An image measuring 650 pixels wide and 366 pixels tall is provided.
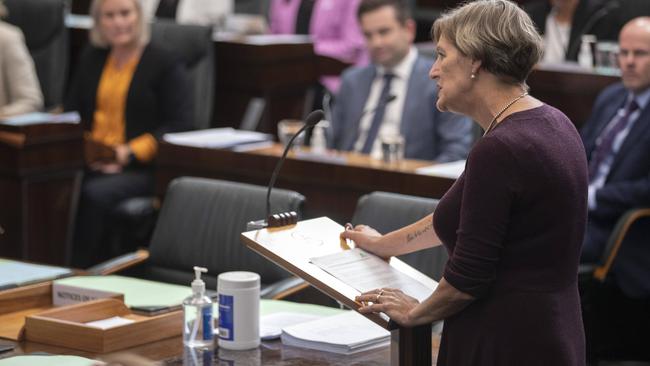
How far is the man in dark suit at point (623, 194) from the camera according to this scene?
418 centimetres

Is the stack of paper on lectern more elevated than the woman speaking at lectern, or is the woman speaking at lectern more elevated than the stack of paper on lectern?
the woman speaking at lectern

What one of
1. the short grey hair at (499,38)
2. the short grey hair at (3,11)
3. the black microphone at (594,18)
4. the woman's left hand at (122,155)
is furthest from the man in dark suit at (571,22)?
the short grey hair at (499,38)

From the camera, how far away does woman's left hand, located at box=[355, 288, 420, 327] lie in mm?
2236

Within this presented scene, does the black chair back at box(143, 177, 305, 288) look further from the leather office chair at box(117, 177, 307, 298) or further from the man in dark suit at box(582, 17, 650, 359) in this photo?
the man in dark suit at box(582, 17, 650, 359)

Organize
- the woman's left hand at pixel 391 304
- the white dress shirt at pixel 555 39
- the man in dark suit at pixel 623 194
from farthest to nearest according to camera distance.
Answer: the white dress shirt at pixel 555 39, the man in dark suit at pixel 623 194, the woman's left hand at pixel 391 304

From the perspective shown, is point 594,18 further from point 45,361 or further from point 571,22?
point 45,361

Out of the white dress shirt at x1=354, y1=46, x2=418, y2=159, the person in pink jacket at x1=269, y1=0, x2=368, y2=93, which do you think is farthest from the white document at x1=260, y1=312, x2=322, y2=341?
the person in pink jacket at x1=269, y1=0, x2=368, y2=93

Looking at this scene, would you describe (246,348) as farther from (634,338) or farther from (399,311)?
(634,338)

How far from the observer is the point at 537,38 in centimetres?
218

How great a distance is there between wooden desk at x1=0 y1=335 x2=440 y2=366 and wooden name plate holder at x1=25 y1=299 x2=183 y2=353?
0.02m

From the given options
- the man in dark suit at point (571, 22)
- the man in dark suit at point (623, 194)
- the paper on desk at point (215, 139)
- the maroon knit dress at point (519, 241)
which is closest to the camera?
the maroon knit dress at point (519, 241)

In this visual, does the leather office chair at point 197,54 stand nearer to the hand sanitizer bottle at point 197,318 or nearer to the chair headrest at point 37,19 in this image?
the chair headrest at point 37,19

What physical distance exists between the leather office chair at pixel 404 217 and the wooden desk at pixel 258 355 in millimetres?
662

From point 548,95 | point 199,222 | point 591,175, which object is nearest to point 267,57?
point 548,95
